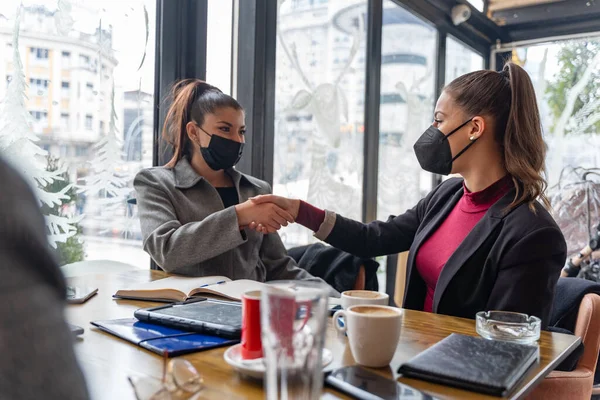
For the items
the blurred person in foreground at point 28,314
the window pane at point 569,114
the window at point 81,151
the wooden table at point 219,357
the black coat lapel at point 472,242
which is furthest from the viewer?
the window pane at point 569,114

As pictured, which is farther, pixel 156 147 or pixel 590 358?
pixel 156 147

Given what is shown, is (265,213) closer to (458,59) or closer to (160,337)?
(160,337)

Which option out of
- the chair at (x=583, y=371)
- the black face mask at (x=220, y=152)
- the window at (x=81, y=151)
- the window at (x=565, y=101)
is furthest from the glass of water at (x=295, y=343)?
the window at (x=565, y=101)

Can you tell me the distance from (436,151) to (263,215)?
1.96ft

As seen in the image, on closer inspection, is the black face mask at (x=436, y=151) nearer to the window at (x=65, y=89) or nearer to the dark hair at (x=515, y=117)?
the dark hair at (x=515, y=117)

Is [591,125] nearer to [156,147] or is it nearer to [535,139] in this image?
[535,139]

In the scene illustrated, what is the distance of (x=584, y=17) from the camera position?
441cm

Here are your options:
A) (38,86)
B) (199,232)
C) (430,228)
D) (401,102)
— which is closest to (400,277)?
(401,102)

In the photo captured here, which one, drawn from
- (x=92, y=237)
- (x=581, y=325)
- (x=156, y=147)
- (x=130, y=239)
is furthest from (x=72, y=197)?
(x=581, y=325)

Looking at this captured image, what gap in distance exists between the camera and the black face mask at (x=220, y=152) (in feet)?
6.29

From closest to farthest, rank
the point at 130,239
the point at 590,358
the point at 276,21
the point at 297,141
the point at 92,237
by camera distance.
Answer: the point at 590,358 → the point at 92,237 → the point at 130,239 → the point at 276,21 → the point at 297,141

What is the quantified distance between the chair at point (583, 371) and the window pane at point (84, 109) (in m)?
1.43

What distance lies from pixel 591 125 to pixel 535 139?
3248 millimetres

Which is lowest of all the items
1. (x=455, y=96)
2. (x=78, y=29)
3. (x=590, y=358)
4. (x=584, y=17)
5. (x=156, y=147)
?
(x=590, y=358)
